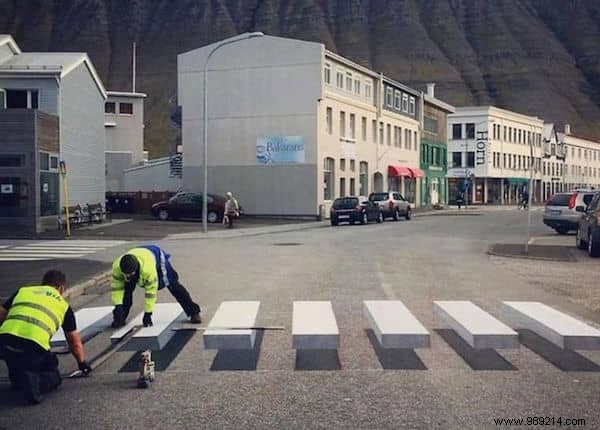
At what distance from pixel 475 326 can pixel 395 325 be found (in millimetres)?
962

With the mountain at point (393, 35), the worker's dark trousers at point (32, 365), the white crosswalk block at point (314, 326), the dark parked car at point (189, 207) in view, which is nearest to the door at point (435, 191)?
the dark parked car at point (189, 207)

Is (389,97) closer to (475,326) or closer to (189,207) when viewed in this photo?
(189,207)

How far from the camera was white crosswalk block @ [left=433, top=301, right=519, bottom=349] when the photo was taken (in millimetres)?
9250

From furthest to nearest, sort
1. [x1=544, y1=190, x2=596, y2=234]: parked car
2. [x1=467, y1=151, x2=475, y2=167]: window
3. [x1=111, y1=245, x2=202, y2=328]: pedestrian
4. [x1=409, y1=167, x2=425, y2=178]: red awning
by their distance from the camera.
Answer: [x1=467, y1=151, x2=475, y2=167]: window
[x1=409, y1=167, x2=425, y2=178]: red awning
[x1=544, y1=190, x2=596, y2=234]: parked car
[x1=111, y1=245, x2=202, y2=328]: pedestrian

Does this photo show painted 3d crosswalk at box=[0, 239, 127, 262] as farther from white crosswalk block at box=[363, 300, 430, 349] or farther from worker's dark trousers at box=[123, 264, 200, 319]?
white crosswalk block at box=[363, 300, 430, 349]

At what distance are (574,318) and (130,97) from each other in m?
54.3

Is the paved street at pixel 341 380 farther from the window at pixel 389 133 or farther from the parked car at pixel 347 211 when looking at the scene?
the window at pixel 389 133

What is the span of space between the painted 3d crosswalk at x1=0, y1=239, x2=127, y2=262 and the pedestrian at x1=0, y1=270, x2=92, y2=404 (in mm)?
13736

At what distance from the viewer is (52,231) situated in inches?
1298

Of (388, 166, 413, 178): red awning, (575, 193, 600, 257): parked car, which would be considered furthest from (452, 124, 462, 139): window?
(575, 193, 600, 257): parked car

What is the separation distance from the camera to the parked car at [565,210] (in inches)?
1320

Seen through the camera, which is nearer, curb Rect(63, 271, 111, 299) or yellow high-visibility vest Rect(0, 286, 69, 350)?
yellow high-visibility vest Rect(0, 286, 69, 350)

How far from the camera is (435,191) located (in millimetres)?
77562

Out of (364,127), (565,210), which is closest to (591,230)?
(565,210)
